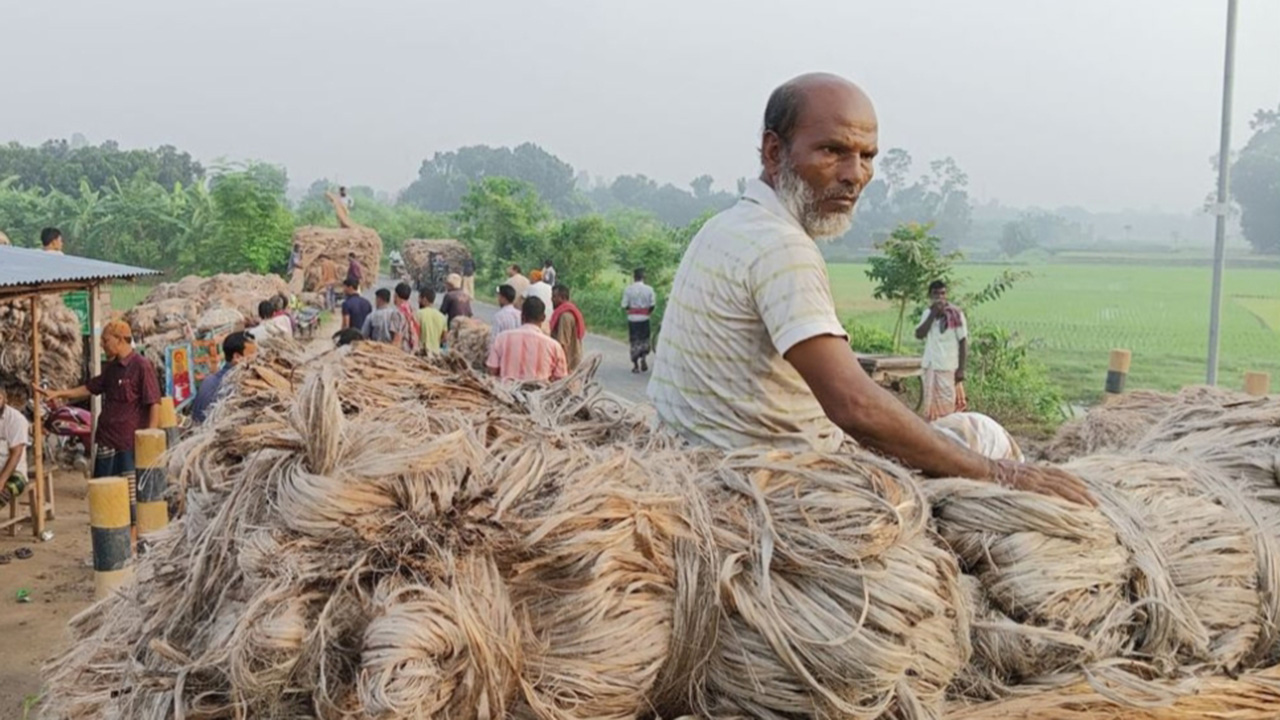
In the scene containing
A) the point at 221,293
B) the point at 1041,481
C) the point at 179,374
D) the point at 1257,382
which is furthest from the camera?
the point at 221,293

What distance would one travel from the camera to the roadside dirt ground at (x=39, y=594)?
520 centimetres

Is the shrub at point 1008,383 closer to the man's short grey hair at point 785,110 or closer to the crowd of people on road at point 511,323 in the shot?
the crowd of people on road at point 511,323

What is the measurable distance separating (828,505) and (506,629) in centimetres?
53

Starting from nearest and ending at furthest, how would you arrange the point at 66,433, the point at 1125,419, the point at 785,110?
the point at 785,110, the point at 1125,419, the point at 66,433

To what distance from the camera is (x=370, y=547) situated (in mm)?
1299

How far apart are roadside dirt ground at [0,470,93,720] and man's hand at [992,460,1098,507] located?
4.34 m

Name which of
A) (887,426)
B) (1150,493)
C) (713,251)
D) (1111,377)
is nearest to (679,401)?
(713,251)

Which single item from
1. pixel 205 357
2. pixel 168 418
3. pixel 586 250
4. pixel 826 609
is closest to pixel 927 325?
pixel 168 418

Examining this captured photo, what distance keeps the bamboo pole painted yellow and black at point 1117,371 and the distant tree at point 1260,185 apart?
2018cm

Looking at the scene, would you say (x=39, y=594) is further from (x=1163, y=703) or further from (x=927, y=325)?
(x=927, y=325)

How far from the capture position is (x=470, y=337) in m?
12.8

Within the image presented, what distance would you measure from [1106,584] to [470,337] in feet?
37.1

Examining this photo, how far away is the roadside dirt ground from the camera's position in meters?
5.20

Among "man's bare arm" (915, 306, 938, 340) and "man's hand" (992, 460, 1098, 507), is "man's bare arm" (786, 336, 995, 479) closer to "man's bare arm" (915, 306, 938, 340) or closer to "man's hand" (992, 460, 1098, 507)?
"man's hand" (992, 460, 1098, 507)
